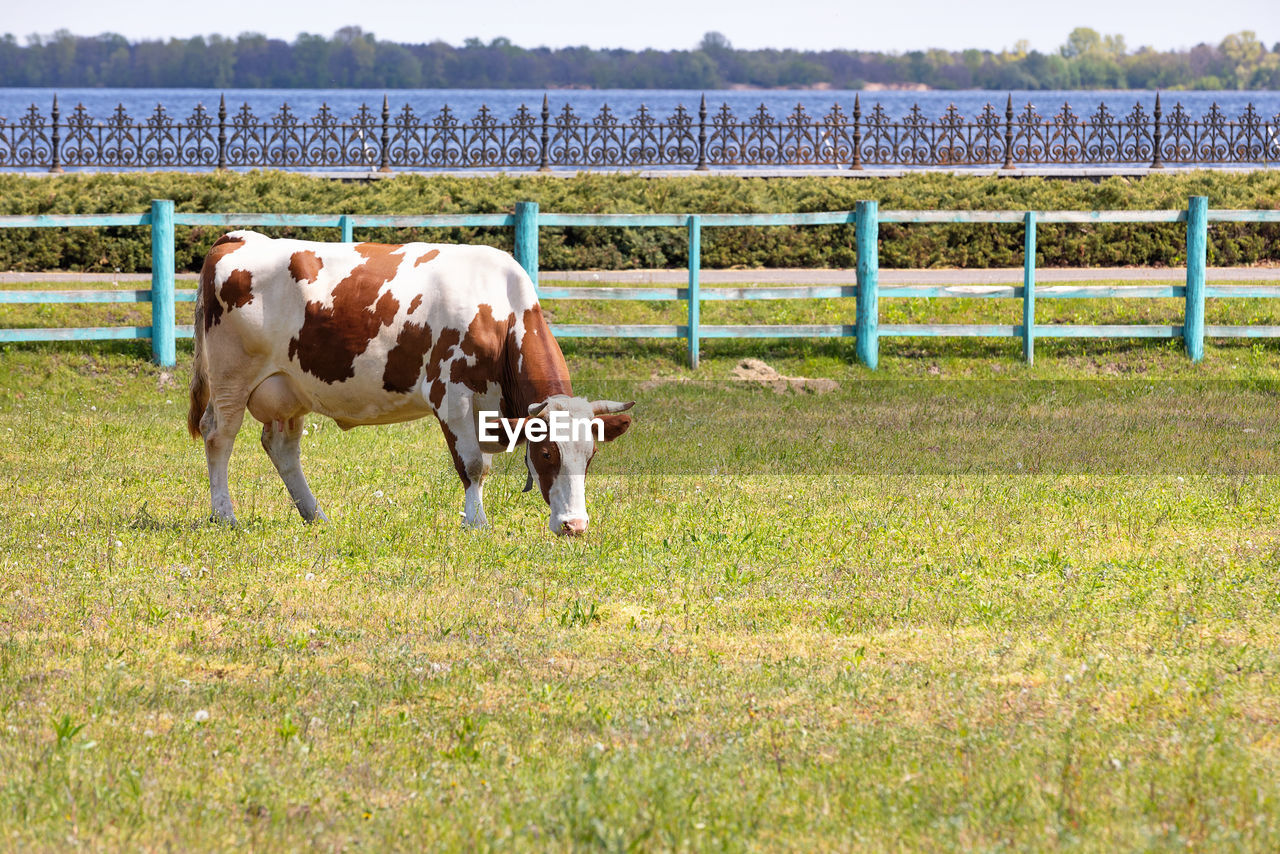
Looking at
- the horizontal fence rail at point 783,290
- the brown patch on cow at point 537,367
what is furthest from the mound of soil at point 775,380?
the brown patch on cow at point 537,367

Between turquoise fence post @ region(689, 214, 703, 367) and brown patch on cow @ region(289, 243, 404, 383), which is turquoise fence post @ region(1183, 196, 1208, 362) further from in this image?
brown patch on cow @ region(289, 243, 404, 383)

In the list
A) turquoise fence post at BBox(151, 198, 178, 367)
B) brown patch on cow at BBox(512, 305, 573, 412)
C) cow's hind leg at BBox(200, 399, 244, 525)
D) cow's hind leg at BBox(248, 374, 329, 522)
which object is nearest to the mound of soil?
turquoise fence post at BBox(151, 198, 178, 367)

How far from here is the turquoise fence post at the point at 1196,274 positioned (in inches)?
667

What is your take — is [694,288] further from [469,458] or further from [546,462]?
[546,462]

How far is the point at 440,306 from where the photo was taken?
9.62 metres

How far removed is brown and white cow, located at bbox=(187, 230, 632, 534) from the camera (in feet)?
31.5

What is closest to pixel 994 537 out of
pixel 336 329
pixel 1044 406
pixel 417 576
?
pixel 417 576

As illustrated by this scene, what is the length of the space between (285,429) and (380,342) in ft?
3.60

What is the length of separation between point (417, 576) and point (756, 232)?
530 inches

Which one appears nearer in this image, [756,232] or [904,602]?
[904,602]

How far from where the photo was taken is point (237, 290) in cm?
983

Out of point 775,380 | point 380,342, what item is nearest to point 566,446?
point 380,342

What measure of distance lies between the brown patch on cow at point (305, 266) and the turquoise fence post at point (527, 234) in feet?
22.6

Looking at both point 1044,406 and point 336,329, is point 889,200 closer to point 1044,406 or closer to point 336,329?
point 1044,406
